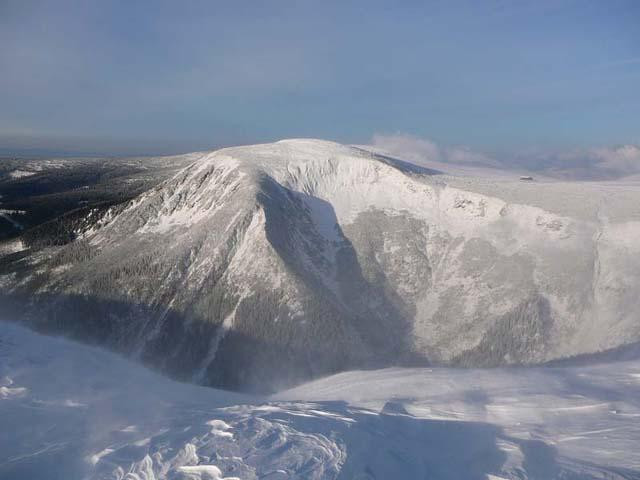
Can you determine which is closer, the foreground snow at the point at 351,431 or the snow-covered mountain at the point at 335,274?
the foreground snow at the point at 351,431

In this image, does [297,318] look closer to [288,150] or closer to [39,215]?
[288,150]

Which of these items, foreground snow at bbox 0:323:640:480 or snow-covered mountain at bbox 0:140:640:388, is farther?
snow-covered mountain at bbox 0:140:640:388

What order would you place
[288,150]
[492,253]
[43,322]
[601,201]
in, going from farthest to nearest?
[288,150], [601,201], [492,253], [43,322]

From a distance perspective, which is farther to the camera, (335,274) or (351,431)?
(335,274)

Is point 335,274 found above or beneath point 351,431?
above

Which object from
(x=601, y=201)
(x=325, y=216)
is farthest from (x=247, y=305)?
(x=601, y=201)
